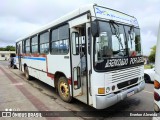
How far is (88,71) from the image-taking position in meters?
4.86

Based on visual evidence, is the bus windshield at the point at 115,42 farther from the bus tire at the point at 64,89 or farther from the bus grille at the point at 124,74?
the bus tire at the point at 64,89

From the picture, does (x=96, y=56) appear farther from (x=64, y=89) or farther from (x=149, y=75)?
(x=149, y=75)

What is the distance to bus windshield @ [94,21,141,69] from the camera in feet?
15.1

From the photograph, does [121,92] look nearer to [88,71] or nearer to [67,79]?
[88,71]

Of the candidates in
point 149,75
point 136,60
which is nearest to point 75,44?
point 136,60

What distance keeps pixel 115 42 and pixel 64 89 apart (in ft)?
8.79

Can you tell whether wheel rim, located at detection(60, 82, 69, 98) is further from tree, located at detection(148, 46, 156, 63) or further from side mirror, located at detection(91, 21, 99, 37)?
tree, located at detection(148, 46, 156, 63)

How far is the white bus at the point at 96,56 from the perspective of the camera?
459cm

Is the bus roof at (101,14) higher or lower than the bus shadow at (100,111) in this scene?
higher

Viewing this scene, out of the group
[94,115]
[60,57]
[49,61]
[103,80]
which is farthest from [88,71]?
[49,61]

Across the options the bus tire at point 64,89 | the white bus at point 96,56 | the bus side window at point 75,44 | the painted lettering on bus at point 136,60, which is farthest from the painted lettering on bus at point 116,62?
the bus tire at point 64,89

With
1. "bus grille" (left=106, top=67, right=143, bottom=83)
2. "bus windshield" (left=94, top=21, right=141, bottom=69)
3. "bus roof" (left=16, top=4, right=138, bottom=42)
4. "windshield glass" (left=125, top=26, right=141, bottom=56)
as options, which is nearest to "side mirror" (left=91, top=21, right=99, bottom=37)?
"bus windshield" (left=94, top=21, right=141, bottom=69)

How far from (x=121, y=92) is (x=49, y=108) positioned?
251 centimetres

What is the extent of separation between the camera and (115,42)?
503 cm
